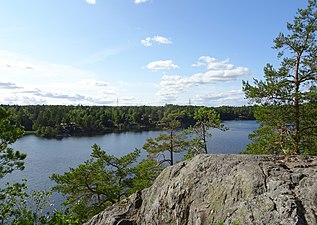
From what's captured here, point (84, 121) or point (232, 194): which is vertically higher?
point (232, 194)

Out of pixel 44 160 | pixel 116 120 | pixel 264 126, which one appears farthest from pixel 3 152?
pixel 116 120

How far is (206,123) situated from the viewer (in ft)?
63.4

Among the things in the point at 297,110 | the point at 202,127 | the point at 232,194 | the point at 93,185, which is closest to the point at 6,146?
the point at 232,194

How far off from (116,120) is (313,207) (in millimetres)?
85534

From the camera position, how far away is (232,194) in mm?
6473

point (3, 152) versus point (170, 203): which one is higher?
point (3, 152)

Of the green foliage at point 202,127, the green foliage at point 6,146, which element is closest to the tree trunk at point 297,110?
the green foliage at point 202,127

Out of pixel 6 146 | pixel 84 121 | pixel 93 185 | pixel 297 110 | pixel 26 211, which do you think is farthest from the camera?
pixel 84 121

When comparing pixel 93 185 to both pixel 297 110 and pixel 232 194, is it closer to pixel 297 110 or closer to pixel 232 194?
pixel 297 110

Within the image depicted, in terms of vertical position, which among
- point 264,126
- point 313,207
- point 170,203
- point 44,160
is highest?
point 264,126

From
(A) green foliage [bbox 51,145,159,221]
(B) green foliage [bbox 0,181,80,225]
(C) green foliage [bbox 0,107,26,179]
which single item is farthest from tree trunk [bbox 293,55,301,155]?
(C) green foliage [bbox 0,107,26,179]

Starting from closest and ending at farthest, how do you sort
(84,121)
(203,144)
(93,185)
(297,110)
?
(297,110) → (93,185) → (203,144) → (84,121)

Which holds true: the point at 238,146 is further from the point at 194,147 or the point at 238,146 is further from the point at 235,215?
the point at 235,215

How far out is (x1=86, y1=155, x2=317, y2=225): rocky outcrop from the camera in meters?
5.40
